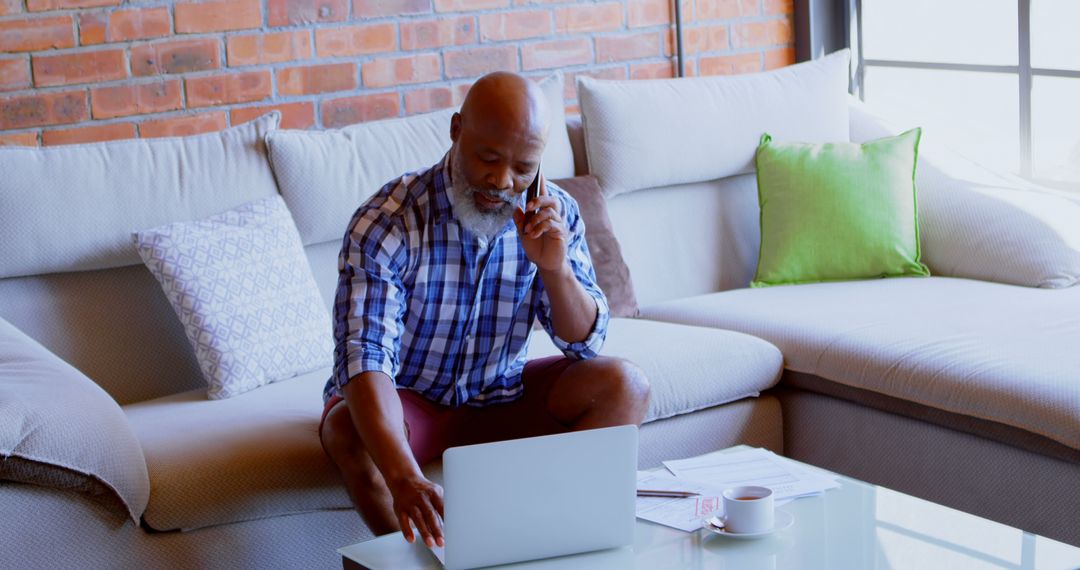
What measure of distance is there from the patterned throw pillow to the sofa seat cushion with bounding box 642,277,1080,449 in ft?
2.95

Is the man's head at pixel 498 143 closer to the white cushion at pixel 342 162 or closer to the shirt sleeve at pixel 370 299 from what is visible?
the shirt sleeve at pixel 370 299

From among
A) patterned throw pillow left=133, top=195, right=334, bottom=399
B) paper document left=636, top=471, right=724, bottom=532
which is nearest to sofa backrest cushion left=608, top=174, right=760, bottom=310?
patterned throw pillow left=133, top=195, right=334, bottom=399

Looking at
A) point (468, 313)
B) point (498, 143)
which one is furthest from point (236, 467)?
A: point (498, 143)

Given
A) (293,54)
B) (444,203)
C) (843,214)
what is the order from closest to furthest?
(444,203) < (843,214) < (293,54)

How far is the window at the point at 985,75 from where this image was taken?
3.37 metres

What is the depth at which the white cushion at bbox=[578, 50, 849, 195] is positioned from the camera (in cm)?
317

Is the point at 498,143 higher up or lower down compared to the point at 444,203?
higher up

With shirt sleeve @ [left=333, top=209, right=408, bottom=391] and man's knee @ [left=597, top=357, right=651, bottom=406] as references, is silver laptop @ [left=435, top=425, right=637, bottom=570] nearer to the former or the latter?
shirt sleeve @ [left=333, top=209, right=408, bottom=391]

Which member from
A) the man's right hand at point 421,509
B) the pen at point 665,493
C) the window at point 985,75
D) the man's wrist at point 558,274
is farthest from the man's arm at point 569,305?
the window at point 985,75

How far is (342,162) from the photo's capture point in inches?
112

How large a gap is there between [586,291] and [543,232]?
0.20 meters

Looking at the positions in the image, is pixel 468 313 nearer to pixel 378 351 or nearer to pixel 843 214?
pixel 378 351

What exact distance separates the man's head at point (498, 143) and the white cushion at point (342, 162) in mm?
802

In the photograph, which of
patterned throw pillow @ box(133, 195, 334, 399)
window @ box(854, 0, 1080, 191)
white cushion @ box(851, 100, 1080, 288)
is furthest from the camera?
window @ box(854, 0, 1080, 191)
